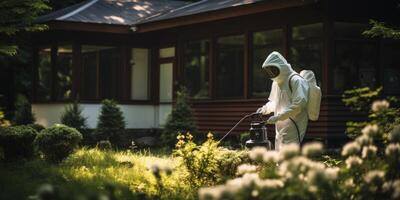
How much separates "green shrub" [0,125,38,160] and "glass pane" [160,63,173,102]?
8.93 m

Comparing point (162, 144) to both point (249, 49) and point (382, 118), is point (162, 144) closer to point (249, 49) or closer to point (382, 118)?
point (249, 49)

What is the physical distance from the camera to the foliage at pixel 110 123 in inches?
764

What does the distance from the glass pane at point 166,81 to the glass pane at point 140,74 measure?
511mm

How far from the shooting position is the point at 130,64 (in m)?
21.5

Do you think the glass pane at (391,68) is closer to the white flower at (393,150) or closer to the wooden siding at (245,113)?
the wooden siding at (245,113)

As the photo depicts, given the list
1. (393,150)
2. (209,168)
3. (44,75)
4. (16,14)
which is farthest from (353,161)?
(44,75)

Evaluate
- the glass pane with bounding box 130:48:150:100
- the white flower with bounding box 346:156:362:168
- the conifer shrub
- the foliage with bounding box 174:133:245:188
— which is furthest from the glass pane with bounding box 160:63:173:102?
the white flower with bounding box 346:156:362:168

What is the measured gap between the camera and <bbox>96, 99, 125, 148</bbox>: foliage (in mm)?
19406

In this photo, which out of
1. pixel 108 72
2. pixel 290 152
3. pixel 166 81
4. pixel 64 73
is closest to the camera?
pixel 290 152

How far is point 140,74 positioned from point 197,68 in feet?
7.88

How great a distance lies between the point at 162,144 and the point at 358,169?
41.7 feet

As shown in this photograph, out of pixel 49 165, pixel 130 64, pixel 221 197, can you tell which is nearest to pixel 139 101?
pixel 130 64

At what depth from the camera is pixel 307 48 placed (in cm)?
1658

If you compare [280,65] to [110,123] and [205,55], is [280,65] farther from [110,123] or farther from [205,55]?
[110,123]
